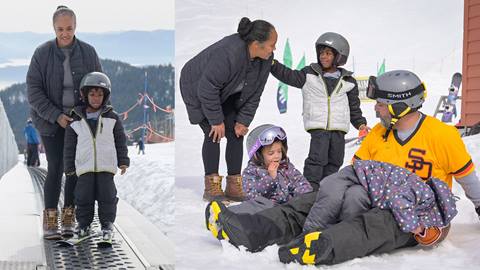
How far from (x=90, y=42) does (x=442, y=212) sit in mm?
1086

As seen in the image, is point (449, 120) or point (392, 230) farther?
point (449, 120)

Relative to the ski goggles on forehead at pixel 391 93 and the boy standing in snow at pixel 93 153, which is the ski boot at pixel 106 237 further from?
the ski goggles on forehead at pixel 391 93

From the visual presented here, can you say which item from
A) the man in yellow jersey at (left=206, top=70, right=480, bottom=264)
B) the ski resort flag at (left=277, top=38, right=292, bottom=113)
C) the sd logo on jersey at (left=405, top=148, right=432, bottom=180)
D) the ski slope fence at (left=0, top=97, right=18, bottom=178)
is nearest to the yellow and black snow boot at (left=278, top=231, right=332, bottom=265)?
the man in yellow jersey at (left=206, top=70, right=480, bottom=264)

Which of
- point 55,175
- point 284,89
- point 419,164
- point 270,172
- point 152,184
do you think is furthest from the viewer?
point 284,89

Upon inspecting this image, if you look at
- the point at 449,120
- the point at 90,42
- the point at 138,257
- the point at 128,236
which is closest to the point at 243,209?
the point at 138,257

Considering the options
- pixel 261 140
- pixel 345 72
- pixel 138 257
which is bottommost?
pixel 138 257

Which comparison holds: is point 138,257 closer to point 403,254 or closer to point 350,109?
point 403,254

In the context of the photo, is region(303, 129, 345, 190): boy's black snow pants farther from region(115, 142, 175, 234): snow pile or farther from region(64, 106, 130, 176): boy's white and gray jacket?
region(64, 106, 130, 176): boy's white and gray jacket

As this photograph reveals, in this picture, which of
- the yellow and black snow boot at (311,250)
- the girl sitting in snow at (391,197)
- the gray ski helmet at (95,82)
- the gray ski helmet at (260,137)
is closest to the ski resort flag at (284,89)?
the gray ski helmet at (260,137)

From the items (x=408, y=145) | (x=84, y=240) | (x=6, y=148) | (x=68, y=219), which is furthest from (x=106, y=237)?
(x=6, y=148)

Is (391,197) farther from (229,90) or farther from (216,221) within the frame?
(229,90)

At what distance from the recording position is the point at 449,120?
404 cm

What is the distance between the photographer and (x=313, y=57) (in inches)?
103

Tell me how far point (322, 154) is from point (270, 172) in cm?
45
